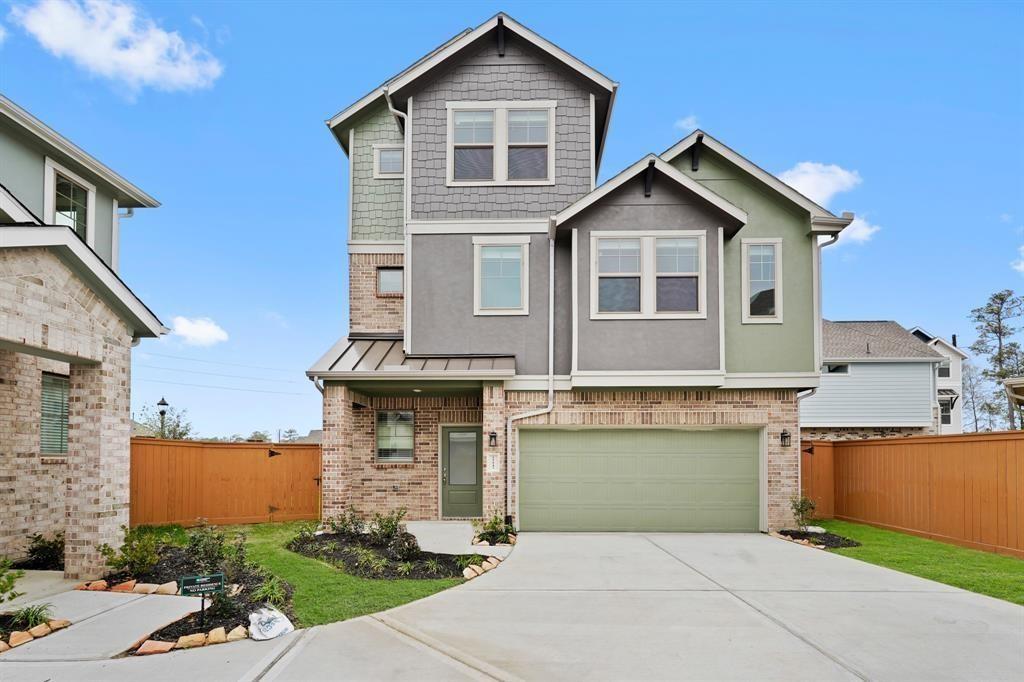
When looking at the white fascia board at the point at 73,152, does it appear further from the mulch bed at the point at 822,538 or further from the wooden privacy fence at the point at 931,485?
the wooden privacy fence at the point at 931,485

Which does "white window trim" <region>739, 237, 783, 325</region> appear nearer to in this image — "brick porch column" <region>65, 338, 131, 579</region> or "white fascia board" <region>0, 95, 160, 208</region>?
"brick porch column" <region>65, 338, 131, 579</region>

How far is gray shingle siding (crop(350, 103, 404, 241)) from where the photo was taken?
15344mm

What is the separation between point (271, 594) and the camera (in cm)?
723

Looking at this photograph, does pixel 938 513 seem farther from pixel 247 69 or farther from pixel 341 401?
pixel 247 69

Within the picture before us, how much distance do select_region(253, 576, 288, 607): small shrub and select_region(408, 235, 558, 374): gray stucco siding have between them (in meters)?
6.37

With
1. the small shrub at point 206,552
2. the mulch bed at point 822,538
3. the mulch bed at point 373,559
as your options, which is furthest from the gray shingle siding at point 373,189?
the mulch bed at point 822,538

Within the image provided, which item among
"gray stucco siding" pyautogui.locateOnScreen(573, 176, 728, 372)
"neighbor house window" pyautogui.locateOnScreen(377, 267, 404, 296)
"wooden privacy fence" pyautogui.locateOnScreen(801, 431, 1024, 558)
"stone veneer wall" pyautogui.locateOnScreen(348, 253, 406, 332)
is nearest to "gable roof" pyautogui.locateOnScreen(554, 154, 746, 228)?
"gray stucco siding" pyautogui.locateOnScreen(573, 176, 728, 372)

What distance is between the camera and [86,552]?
8.38 metres

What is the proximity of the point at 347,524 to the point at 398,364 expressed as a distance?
305 centimetres

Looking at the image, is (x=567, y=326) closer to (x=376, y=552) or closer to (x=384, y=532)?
(x=384, y=532)

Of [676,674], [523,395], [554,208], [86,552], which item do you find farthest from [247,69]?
[676,674]

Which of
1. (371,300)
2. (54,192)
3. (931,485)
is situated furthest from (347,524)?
(931,485)

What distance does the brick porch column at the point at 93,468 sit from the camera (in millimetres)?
8383

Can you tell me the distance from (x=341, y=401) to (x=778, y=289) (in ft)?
28.6
